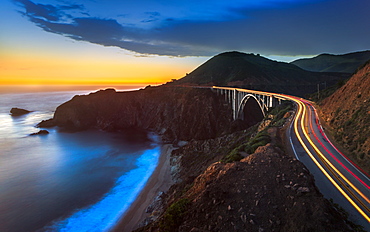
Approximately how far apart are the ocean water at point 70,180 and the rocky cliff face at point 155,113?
14.5 m

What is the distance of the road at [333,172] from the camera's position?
11359mm

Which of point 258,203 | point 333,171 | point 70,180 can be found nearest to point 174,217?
point 258,203

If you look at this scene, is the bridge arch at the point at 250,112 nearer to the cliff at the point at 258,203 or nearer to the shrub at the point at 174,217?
the cliff at the point at 258,203

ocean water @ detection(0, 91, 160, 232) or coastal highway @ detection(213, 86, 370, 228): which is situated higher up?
coastal highway @ detection(213, 86, 370, 228)

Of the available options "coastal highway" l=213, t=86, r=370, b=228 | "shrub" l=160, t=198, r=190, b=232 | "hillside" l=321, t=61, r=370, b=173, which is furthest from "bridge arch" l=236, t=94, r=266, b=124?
"shrub" l=160, t=198, r=190, b=232

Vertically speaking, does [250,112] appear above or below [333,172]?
below

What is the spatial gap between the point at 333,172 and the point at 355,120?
35.8 feet

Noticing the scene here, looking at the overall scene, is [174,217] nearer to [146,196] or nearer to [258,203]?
[258,203]

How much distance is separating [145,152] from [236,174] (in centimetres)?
4289

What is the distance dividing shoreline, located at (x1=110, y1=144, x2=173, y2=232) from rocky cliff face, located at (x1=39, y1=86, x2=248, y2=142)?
25389 millimetres

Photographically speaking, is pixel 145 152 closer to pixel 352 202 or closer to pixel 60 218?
pixel 60 218

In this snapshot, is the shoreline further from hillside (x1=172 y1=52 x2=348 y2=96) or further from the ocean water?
hillside (x1=172 y1=52 x2=348 y2=96)

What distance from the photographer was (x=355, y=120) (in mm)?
22203

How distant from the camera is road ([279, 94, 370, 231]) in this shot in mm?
11359
